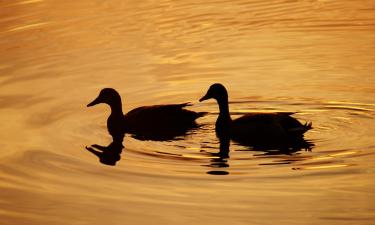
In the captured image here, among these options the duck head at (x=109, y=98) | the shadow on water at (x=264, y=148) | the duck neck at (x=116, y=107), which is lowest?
the shadow on water at (x=264, y=148)

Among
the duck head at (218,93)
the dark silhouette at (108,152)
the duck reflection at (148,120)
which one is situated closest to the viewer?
the dark silhouette at (108,152)

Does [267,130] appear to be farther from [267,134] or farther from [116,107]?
[116,107]

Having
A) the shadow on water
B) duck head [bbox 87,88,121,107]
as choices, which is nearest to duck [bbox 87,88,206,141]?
duck head [bbox 87,88,121,107]

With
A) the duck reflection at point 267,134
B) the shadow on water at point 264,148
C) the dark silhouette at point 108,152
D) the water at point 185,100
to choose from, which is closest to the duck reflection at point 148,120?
the water at point 185,100

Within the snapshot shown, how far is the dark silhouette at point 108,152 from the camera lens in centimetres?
1446

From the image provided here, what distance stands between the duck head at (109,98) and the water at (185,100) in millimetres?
351

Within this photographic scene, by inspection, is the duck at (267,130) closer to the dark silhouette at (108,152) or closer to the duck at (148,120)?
the duck at (148,120)

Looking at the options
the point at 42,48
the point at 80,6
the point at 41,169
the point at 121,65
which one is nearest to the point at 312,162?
the point at 41,169

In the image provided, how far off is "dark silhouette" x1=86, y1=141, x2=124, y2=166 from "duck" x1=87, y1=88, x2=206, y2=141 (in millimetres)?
675

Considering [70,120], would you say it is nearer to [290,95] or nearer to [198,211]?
[290,95]

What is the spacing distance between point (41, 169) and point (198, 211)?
3.15 metres

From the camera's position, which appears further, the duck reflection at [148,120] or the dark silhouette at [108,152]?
the duck reflection at [148,120]

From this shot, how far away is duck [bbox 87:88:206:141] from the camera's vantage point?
16.6 metres

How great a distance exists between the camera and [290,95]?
17.5 m
